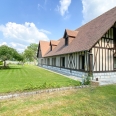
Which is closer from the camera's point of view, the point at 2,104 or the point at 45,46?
the point at 2,104

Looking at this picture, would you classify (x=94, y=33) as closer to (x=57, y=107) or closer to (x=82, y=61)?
(x=82, y=61)

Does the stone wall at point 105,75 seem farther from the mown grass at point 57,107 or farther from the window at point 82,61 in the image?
the mown grass at point 57,107

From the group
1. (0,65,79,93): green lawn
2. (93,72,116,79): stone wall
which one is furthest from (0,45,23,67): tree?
(93,72,116,79): stone wall

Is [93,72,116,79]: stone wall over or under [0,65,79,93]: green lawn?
over

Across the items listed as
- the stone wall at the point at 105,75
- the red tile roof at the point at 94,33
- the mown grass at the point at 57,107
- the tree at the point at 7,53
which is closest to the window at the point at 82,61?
the red tile roof at the point at 94,33

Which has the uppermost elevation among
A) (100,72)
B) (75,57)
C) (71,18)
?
(71,18)

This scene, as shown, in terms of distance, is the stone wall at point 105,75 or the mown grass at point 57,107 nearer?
the mown grass at point 57,107

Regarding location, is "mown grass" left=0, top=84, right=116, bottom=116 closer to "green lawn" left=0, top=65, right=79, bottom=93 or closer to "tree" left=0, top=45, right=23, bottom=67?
"green lawn" left=0, top=65, right=79, bottom=93

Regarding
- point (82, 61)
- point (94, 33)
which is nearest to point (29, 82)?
point (82, 61)

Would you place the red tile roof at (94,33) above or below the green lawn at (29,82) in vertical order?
above

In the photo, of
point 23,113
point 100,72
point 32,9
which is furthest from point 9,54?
point 23,113

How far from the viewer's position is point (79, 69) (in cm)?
1115

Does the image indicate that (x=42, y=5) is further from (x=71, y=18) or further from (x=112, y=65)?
(x=112, y=65)

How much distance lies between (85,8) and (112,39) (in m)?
6.36
